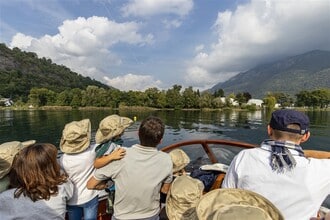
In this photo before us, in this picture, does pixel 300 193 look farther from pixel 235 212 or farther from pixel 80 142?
pixel 80 142

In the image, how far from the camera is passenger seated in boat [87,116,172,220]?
2.44 metres

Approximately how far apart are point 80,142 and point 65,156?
0.23 meters

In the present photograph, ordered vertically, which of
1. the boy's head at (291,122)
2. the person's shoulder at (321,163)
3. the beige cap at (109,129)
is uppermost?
the boy's head at (291,122)

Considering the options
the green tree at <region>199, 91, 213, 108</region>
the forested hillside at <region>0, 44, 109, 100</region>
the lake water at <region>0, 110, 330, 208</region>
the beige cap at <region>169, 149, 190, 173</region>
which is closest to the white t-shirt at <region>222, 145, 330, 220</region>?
the beige cap at <region>169, 149, 190, 173</region>

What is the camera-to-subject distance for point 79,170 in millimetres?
2871

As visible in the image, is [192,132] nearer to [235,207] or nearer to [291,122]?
[291,122]

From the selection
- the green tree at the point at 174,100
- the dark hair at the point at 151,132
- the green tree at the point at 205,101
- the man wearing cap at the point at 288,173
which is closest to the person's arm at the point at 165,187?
the dark hair at the point at 151,132

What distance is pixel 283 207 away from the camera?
1.90 m

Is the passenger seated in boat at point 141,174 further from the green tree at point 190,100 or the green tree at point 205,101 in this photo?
the green tree at point 205,101

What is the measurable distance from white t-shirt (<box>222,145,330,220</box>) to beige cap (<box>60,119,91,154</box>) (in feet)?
5.61

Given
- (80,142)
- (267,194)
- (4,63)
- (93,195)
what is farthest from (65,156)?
(4,63)

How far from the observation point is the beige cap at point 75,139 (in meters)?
2.84

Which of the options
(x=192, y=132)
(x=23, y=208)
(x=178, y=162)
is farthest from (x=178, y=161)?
(x=192, y=132)

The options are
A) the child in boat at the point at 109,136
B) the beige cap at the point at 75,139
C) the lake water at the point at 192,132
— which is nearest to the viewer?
the beige cap at the point at 75,139
